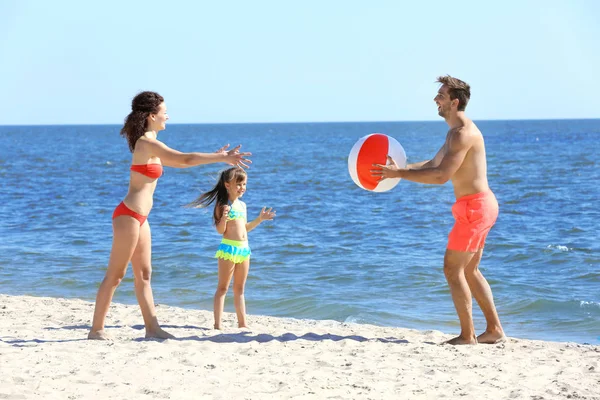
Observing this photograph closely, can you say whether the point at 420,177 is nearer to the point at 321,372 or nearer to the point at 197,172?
the point at 321,372

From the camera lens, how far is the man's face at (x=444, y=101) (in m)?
6.29

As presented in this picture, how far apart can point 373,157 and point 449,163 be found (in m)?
0.69

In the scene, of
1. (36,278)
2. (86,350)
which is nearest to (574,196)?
(36,278)

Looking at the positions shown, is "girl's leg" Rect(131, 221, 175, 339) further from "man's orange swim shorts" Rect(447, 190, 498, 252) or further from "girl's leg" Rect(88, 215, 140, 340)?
"man's orange swim shorts" Rect(447, 190, 498, 252)

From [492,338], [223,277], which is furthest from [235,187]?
[492,338]

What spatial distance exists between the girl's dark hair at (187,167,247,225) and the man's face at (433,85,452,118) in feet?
5.77

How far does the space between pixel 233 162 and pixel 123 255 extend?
1106 mm

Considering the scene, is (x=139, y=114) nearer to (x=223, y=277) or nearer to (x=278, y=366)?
(x=223, y=277)

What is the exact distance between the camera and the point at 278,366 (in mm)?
5559

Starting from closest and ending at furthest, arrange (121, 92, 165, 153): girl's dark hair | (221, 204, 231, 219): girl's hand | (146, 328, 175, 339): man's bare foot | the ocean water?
1. (121, 92, 165, 153): girl's dark hair
2. (146, 328, 175, 339): man's bare foot
3. (221, 204, 231, 219): girl's hand
4. the ocean water

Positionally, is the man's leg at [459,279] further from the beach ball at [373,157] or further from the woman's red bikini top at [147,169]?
the woman's red bikini top at [147,169]

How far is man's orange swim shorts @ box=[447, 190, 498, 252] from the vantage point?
6.17m

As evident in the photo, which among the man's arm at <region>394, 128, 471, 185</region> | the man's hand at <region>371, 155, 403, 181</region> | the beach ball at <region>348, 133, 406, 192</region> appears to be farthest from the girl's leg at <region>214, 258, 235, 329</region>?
the man's arm at <region>394, 128, 471, 185</region>

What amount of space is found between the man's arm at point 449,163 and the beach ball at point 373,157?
0.38 meters
